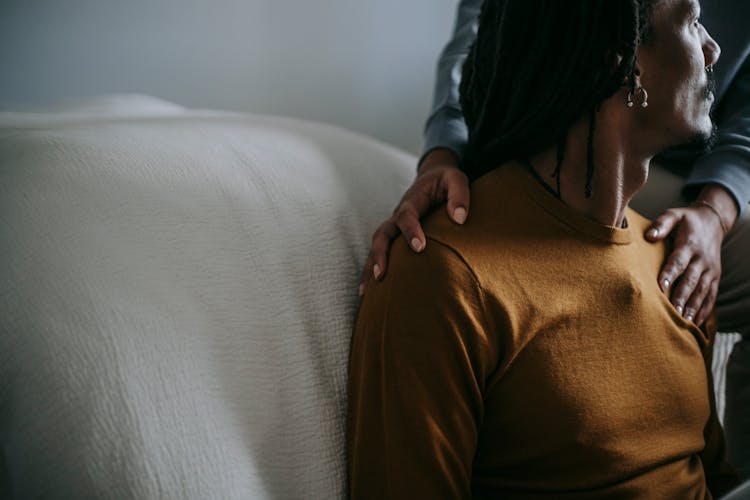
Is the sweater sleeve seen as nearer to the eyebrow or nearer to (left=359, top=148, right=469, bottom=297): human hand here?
(left=359, top=148, right=469, bottom=297): human hand

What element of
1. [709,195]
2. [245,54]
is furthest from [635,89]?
[245,54]

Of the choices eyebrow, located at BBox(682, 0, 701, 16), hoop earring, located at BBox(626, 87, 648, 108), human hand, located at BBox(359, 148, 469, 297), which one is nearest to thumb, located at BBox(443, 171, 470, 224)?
human hand, located at BBox(359, 148, 469, 297)

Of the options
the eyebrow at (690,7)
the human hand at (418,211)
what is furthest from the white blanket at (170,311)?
the eyebrow at (690,7)

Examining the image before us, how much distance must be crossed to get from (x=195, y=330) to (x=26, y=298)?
157 millimetres

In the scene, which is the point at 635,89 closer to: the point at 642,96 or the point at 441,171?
the point at 642,96

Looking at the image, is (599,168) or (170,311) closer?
(170,311)

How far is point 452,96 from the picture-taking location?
1094mm

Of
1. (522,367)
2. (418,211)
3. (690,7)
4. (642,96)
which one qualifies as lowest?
(522,367)

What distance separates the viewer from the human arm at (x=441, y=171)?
728mm

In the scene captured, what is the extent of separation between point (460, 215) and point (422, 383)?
0.69 feet

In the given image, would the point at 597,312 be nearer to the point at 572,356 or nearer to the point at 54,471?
the point at 572,356

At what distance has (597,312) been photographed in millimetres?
752

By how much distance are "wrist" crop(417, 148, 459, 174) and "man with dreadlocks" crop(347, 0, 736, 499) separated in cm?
11

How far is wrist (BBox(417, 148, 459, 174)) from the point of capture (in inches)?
36.6
